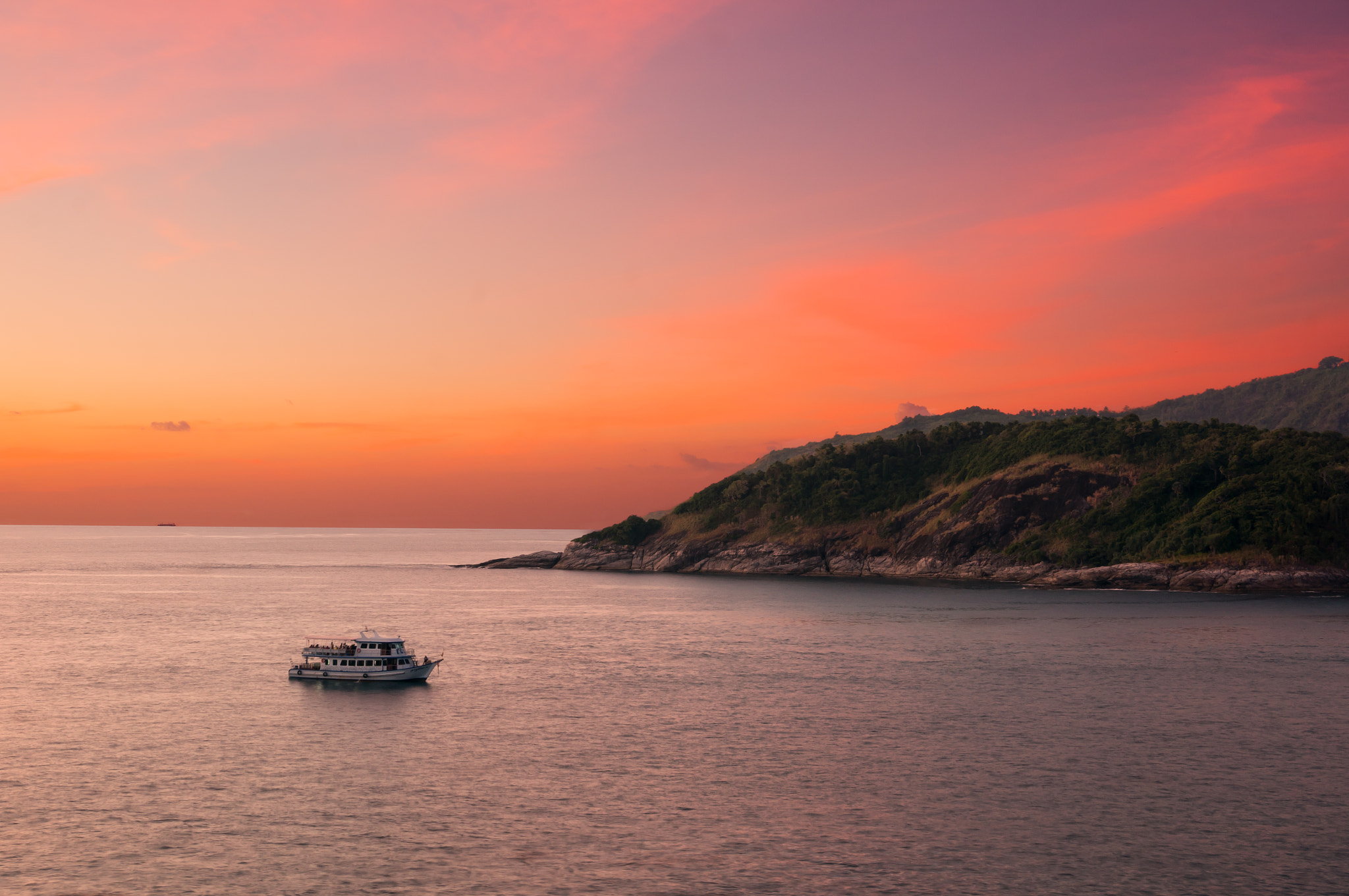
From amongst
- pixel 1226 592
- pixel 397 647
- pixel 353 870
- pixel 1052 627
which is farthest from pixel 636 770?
pixel 1226 592

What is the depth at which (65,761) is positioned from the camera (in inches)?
2213

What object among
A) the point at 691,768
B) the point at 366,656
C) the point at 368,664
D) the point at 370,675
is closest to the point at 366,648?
the point at 366,656

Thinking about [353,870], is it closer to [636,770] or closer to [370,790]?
[370,790]

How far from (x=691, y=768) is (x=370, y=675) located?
43.7 m

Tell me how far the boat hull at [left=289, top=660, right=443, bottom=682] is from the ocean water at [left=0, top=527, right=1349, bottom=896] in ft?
4.14

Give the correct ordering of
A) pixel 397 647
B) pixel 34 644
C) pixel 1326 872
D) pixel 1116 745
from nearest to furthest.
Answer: pixel 1326 872, pixel 1116 745, pixel 397 647, pixel 34 644

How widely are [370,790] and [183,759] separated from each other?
1452 centimetres

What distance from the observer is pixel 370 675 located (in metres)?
86.9

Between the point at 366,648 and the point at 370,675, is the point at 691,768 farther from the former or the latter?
the point at 366,648

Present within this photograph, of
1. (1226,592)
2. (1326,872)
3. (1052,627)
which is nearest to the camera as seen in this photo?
(1326,872)

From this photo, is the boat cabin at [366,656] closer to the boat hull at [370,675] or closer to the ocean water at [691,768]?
the boat hull at [370,675]

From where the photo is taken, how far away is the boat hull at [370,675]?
86.2 metres

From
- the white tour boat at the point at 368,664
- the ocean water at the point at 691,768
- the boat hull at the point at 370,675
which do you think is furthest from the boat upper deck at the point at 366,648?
the ocean water at the point at 691,768

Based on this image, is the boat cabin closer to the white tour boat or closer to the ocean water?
the white tour boat
